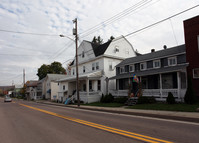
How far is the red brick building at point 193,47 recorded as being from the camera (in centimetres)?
1617

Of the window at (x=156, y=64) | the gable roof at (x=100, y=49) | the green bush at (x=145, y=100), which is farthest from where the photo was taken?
the gable roof at (x=100, y=49)

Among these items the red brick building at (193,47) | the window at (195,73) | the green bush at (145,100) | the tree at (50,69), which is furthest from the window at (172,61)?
the tree at (50,69)

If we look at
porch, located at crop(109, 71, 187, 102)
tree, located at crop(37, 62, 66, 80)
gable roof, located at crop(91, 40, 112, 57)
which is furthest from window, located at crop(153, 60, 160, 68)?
tree, located at crop(37, 62, 66, 80)

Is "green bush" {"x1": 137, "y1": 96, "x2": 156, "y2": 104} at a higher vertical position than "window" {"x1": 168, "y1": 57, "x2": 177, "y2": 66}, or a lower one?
lower

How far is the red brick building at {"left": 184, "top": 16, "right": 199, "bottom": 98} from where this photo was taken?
16.2 m

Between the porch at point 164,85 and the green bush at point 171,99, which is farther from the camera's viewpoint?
the porch at point 164,85

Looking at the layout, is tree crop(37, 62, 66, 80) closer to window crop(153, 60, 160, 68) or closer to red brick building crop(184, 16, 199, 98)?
window crop(153, 60, 160, 68)

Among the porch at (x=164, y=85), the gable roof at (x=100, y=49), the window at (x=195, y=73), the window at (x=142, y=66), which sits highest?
the gable roof at (x=100, y=49)

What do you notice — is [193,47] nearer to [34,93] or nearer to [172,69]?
[172,69]

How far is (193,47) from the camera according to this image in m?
16.5

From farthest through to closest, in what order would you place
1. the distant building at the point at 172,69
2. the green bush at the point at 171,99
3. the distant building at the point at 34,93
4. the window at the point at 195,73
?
the distant building at the point at 34,93
the distant building at the point at 172,69
the window at the point at 195,73
the green bush at the point at 171,99

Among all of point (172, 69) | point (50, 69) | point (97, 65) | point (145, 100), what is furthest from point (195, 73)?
point (50, 69)

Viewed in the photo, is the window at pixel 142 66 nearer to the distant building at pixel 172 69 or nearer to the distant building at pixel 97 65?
the distant building at pixel 172 69

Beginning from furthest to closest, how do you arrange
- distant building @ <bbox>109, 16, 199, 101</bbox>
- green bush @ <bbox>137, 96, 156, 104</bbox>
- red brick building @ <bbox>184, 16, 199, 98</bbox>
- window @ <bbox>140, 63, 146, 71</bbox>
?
window @ <bbox>140, 63, 146, 71</bbox>
green bush @ <bbox>137, 96, 156, 104</bbox>
distant building @ <bbox>109, 16, 199, 101</bbox>
red brick building @ <bbox>184, 16, 199, 98</bbox>
